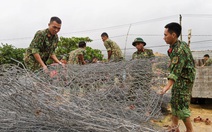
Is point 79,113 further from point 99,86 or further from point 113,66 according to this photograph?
point 113,66

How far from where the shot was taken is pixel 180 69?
2.82m

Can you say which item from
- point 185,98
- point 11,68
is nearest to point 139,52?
point 185,98

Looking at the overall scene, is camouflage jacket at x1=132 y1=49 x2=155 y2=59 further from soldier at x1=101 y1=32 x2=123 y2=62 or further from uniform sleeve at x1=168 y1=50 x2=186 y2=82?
uniform sleeve at x1=168 y1=50 x2=186 y2=82

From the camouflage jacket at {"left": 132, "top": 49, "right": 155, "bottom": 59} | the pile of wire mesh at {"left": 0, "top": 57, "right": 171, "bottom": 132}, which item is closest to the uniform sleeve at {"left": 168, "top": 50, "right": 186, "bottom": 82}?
the pile of wire mesh at {"left": 0, "top": 57, "right": 171, "bottom": 132}

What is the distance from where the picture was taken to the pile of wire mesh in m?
2.08

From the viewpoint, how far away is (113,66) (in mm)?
3961

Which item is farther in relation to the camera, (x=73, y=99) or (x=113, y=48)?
(x=113, y=48)

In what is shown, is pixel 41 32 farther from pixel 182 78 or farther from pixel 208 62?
pixel 208 62

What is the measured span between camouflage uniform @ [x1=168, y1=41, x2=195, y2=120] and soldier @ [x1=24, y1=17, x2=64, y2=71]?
163 centimetres

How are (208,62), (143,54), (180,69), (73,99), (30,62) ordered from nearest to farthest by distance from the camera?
1. (73,99)
2. (180,69)
3. (30,62)
4. (143,54)
5. (208,62)

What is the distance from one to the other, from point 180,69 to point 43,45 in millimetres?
2055

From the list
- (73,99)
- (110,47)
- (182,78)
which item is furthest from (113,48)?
(73,99)

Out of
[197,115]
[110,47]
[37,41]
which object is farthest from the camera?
[110,47]

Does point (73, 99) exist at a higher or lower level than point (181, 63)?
lower
